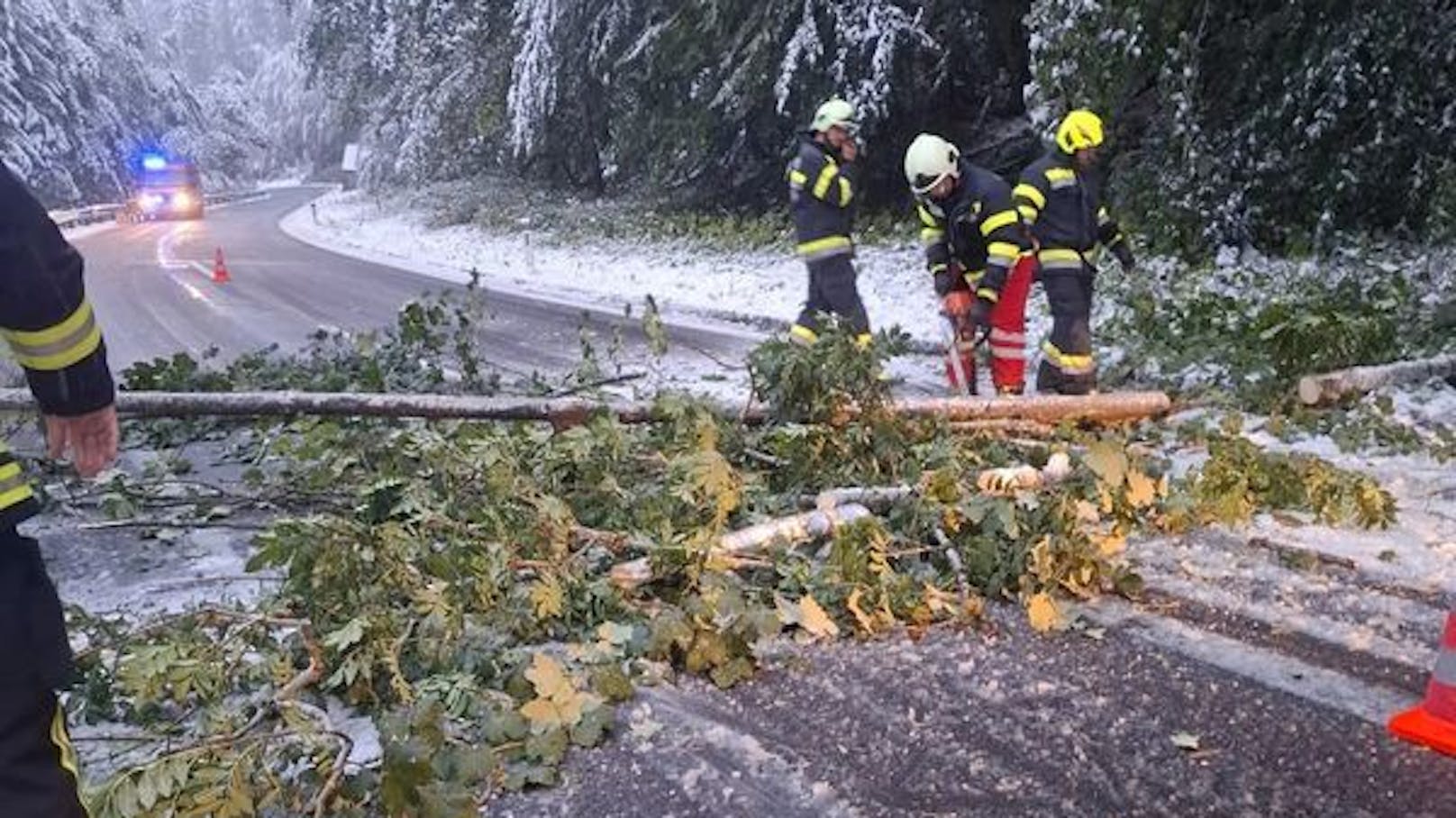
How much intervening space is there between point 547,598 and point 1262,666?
7.90 ft

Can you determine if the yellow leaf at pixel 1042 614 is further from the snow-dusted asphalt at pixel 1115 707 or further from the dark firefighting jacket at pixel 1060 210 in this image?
the dark firefighting jacket at pixel 1060 210

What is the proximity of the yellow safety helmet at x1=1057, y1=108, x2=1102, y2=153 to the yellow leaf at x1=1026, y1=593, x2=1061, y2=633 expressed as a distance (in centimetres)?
345

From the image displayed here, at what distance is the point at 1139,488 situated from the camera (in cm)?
457

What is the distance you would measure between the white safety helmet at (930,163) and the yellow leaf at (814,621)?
3687mm

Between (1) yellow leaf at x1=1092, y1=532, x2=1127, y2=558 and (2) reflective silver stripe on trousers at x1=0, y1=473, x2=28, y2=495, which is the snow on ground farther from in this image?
(2) reflective silver stripe on trousers at x1=0, y1=473, x2=28, y2=495

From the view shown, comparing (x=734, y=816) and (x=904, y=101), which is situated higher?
(x=904, y=101)

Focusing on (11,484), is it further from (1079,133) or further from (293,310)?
(293,310)

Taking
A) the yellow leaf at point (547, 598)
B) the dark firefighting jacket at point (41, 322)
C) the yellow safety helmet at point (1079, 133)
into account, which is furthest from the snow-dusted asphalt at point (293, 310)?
the dark firefighting jacket at point (41, 322)

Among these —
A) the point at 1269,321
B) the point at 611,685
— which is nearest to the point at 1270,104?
the point at 1269,321

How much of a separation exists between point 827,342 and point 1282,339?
3.20m

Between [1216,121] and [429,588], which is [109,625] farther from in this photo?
[1216,121]

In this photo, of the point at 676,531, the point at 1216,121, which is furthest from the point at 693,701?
the point at 1216,121

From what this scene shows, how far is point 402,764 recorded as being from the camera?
280 cm

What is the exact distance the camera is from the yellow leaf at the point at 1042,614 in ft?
12.9
